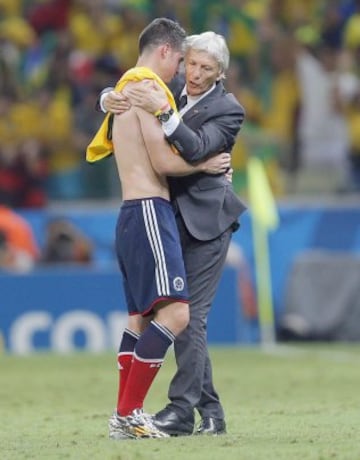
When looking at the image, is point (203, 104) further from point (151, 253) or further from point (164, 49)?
point (151, 253)

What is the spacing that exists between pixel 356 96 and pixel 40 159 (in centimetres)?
384

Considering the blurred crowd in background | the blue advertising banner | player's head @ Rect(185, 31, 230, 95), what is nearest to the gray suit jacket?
player's head @ Rect(185, 31, 230, 95)

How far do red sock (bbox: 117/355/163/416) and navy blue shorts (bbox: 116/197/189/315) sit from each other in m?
0.27

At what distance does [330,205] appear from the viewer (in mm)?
17000

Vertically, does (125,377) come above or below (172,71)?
below

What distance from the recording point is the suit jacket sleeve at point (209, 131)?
24.5 feet

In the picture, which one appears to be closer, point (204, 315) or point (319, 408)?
point (204, 315)

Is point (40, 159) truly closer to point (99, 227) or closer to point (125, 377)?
point (99, 227)

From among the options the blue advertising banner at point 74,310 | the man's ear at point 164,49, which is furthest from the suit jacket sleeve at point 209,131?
the blue advertising banner at point 74,310

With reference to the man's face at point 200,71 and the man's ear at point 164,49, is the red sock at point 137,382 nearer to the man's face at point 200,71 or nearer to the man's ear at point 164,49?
the man's face at point 200,71

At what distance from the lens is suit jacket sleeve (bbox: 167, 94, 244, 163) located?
24.5 ft

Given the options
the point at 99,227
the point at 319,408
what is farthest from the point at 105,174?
the point at 319,408

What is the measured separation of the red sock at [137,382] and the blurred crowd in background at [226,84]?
29.8ft

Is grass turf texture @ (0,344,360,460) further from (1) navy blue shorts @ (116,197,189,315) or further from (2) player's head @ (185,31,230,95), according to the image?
(2) player's head @ (185,31,230,95)
